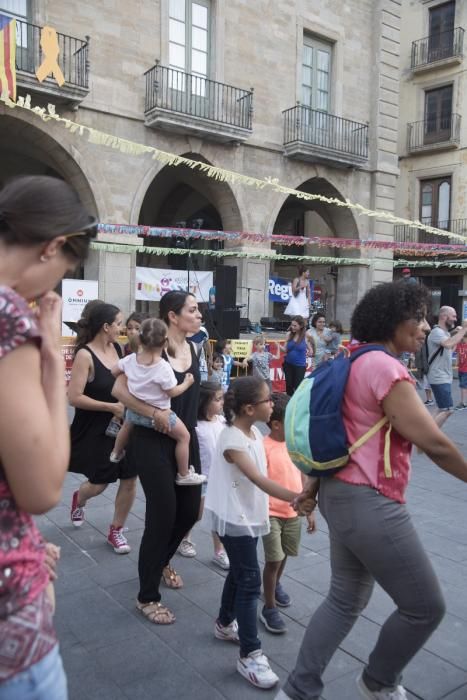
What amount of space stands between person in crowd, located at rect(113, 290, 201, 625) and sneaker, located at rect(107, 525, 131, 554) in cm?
58

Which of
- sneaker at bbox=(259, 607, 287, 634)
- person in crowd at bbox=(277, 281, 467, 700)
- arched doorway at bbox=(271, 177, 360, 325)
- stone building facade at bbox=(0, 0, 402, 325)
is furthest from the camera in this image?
arched doorway at bbox=(271, 177, 360, 325)

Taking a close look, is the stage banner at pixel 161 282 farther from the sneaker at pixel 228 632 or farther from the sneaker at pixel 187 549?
the sneaker at pixel 228 632

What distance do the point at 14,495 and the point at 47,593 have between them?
28 centimetres

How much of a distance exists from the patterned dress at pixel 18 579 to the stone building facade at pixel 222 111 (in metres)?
13.7

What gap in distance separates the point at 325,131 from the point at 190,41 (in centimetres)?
505

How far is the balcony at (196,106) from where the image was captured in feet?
48.3

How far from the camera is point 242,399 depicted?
294 centimetres

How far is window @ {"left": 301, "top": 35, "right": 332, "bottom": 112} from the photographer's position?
18.1m

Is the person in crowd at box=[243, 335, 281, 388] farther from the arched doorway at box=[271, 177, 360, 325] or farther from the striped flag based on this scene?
the arched doorway at box=[271, 177, 360, 325]

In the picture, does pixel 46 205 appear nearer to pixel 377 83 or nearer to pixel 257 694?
pixel 257 694

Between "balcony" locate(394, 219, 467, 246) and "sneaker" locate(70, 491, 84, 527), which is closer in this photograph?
"sneaker" locate(70, 491, 84, 527)

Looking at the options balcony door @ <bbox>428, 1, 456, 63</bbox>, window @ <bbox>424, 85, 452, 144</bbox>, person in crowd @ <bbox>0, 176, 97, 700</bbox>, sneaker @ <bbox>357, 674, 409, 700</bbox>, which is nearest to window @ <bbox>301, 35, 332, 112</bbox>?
window @ <bbox>424, 85, 452, 144</bbox>

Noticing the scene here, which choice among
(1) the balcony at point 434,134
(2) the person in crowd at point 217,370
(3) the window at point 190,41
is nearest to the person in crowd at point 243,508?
(2) the person in crowd at point 217,370

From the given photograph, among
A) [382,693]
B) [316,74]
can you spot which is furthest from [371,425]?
[316,74]
